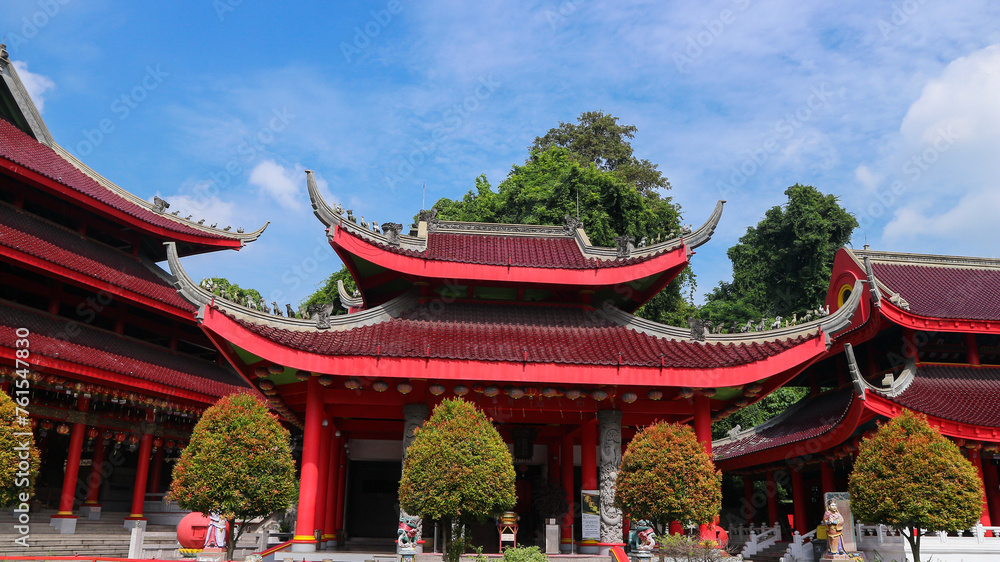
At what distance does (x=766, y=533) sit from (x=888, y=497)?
12903mm

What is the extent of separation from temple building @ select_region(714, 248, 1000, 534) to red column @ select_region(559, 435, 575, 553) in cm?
751

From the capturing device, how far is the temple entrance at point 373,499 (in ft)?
69.3

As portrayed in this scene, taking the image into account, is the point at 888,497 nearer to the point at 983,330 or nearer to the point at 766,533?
the point at 983,330

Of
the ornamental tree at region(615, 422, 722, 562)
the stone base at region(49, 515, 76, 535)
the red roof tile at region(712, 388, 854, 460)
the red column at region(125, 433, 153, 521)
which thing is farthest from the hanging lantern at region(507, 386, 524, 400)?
the red column at region(125, 433, 153, 521)

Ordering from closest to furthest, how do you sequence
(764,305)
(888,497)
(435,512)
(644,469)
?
(435,512) < (644,469) < (888,497) < (764,305)

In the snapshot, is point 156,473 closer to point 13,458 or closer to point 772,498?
point 13,458

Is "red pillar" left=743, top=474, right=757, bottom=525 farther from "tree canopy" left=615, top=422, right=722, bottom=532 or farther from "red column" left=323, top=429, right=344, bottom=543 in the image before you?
"tree canopy" left=615, top=422, right=722, bottom=532

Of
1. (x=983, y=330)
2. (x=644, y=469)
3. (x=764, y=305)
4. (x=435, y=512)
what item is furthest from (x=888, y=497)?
(x=764, y=305)

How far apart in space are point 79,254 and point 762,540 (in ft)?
83.5

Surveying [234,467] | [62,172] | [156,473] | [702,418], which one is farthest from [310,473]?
[62,172]

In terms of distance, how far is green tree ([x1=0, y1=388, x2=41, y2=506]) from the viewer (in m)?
12.1

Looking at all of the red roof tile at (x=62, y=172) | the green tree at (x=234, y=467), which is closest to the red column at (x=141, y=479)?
the red roof tile at (x=62, y=172)

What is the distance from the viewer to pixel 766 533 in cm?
2533

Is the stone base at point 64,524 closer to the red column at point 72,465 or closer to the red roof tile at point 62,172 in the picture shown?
the red column at point 72,465
